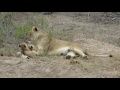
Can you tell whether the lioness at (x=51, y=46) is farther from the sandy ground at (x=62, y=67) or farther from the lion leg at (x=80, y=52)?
the sandy ground at (x=62, y=67)

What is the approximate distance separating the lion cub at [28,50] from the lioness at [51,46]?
0.37 feet

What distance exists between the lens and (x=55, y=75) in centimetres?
714

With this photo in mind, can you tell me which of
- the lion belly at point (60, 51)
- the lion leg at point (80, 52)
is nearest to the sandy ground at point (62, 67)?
the lion leg at point (80, 52)

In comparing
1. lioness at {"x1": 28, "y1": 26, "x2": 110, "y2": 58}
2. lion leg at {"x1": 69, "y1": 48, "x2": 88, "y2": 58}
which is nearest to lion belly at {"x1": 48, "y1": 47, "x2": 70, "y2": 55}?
lioness at {"x1": 28, "y1": 26, "x2": 110, "y2": 58}

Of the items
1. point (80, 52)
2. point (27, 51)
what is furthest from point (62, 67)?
point (27, 51)

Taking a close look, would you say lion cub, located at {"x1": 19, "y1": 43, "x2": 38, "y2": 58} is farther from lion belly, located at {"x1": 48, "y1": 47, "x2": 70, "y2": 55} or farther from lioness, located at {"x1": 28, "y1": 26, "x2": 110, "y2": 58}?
lion belly, located at {"x1": 48, "y1": 47, "x2": 70, "y2": 55}

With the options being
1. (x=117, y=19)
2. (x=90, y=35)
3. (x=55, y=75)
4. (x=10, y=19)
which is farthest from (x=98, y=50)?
(x=117, y=19)

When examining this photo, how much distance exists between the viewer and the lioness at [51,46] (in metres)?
8.83

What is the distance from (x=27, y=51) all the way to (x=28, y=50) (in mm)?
68

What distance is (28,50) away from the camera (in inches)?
347

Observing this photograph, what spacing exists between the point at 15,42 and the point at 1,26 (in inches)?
44.7

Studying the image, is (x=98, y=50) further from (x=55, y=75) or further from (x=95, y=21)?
(x=95, y=21)

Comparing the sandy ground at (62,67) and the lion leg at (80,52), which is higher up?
the lion leg at (80,52)

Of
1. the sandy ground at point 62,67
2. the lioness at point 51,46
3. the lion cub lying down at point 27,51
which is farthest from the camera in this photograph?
the lioness at point 51,46
